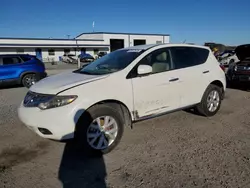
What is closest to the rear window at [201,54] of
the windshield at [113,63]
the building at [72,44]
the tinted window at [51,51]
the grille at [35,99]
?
the windshield at [113,63]

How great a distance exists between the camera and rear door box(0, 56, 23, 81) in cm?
1003

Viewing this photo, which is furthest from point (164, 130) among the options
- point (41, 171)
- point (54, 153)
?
point (41, 171)

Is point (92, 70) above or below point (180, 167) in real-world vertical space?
above

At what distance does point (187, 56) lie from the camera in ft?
16.1

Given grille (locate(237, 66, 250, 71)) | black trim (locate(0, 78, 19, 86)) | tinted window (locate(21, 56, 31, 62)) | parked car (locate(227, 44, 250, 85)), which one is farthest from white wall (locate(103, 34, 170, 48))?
grille (locate(237, 66, 250, 71))

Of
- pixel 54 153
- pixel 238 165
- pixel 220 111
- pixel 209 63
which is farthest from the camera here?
pixel 220 111

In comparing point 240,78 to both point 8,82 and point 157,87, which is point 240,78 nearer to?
point 157,87

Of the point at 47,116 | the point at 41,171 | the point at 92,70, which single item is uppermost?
the point at 92,70

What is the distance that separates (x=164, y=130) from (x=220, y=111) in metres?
2.13

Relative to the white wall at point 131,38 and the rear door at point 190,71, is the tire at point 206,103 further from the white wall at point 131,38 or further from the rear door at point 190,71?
the white wall at point 131,38

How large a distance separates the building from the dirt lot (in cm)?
4186

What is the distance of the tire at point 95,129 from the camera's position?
135 inches

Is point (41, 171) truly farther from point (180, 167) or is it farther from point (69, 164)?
point (180, 167)

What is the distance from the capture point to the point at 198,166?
3225 millimetres
